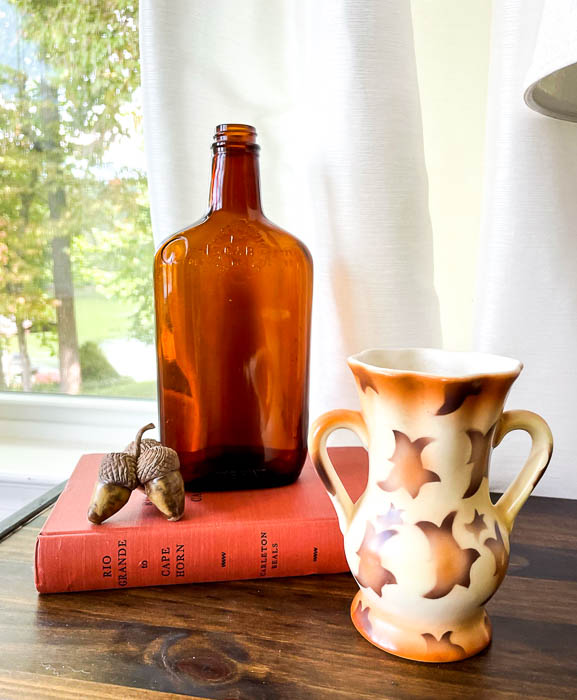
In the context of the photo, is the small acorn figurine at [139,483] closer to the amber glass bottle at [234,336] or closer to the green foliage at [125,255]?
the amber glass bottle at [234,336]

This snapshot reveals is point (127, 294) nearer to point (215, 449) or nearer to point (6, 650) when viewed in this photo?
point (215, 449)

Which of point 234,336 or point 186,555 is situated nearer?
point 186,555

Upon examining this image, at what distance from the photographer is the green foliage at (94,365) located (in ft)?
3.66

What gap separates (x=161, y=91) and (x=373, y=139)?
9.9 inches

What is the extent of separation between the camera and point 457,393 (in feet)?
1.37

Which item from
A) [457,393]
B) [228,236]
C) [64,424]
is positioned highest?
[228,236]

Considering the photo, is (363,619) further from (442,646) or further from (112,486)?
(112,486)

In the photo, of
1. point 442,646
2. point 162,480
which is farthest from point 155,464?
point 442,646

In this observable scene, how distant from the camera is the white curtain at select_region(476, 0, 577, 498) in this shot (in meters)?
0.68

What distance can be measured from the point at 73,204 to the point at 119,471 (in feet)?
2.13

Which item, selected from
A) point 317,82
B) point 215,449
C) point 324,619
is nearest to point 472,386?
point 324,619

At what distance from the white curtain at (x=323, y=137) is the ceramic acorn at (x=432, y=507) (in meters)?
0.29

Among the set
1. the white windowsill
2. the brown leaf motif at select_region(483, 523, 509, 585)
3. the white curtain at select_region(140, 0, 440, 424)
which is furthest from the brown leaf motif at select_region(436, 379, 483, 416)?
the white windowsill

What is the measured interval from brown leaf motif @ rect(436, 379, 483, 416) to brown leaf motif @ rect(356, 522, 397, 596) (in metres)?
0.10
